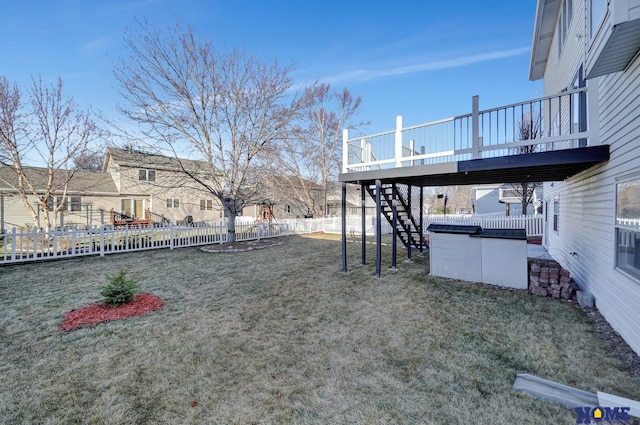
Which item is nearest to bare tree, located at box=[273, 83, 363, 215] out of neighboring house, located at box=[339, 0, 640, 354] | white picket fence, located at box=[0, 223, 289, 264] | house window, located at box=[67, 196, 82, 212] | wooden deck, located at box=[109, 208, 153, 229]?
white picket fence, located at box=[0, 223, 289, 264]

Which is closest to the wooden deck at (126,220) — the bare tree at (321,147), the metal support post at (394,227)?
the bare tree at (321,147)

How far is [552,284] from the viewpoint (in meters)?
5.14

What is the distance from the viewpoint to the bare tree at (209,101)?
10.2 metres

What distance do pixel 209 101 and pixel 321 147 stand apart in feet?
33.7

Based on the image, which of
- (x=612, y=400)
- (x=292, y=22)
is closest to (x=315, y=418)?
(x=612, y=400)

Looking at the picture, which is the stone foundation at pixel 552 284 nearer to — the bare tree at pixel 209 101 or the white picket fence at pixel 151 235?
the bare tree at pixel 209 101

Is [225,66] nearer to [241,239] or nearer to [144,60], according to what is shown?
[144,60]

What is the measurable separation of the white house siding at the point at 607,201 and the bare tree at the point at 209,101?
945 centimetres

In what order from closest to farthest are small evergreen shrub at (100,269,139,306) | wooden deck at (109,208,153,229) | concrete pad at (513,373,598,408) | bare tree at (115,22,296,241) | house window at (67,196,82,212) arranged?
concrete pad at (513,373,598,408) < small evergreen shrub at (100,269,139,306) < bare tree at (115,22,296,241) < wooden deck at (109,208,153,229) < house window at (67,196,82,212)

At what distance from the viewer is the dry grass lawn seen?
2242mm

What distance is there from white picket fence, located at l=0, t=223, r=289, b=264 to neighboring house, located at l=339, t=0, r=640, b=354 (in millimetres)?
7741

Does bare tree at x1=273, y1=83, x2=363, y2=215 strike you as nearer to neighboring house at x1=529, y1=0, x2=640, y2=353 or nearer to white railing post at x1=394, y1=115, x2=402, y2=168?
white railing post at x1=394, y1=115, x2=402, y2=168

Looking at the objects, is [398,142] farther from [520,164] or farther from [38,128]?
[38,128]

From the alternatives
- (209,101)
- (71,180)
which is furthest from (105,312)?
(71,180)
